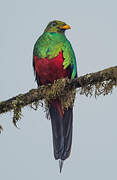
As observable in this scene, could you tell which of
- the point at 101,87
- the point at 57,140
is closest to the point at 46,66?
the point at 57,140

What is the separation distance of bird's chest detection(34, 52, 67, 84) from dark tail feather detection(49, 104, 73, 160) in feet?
1.28

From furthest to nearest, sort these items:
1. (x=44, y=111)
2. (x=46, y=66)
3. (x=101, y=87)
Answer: (x=46, y=66) < (x=44, y=111) < (x=101, y=87)

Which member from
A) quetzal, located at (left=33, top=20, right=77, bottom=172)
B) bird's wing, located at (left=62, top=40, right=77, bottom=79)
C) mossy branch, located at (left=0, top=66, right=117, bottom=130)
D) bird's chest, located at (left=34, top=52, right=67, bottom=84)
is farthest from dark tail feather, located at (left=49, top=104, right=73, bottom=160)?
mossy branch, located at (left=0, top=66, right=117, bottom=130)

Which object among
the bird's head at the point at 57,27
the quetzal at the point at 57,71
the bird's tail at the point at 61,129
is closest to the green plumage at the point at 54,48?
the quetzal at the point at 57,71

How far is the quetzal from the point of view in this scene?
512 cm

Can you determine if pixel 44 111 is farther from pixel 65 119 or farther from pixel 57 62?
pixel 57 62

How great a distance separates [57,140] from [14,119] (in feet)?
2.98

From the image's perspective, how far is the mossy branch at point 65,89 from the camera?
3.85 m

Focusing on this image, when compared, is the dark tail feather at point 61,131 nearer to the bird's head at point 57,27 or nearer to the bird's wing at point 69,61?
the bird's wing at point 69,61

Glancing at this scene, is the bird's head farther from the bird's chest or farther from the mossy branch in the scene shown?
the mossy branch

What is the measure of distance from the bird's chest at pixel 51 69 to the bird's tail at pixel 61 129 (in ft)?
1.18

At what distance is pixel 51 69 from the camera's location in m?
5.32

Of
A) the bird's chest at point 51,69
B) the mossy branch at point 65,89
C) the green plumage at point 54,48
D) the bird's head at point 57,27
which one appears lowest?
the mossy branch at point 65,89

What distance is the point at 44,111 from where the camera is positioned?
502 cm
